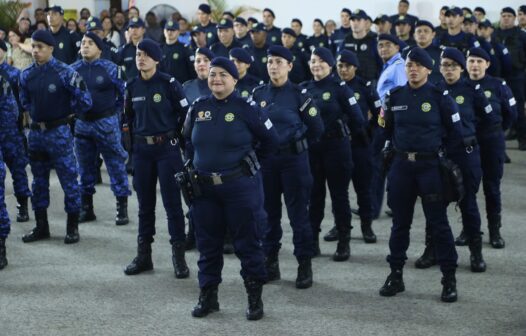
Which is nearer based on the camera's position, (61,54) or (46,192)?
(46,192)

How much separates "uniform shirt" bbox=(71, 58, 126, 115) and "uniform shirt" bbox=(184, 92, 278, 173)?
241 centimetres

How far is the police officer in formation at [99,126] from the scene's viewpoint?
22.2ft

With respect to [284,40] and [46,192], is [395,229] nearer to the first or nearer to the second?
[46,192]

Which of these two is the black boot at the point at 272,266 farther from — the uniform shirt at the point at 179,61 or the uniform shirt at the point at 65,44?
the uniform shirt at the point at 65,44

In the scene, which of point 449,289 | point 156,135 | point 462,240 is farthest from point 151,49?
point 462,240

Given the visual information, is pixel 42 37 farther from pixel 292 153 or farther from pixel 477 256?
pixel 477 256

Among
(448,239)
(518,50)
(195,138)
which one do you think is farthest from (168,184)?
(518,50)

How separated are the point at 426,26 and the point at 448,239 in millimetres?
2960

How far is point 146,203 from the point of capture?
5.41 m

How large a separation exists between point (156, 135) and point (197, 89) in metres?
1.03

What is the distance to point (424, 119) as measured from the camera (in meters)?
4.79

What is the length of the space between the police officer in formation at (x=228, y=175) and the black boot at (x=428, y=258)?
1456 mm

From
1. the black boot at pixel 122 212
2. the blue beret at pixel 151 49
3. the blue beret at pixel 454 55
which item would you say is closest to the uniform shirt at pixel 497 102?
the blue beret at pixel 454 55

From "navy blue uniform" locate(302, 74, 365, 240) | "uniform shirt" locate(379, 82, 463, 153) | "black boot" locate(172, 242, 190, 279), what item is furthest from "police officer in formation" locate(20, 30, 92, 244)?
"uniform shirt" locate(379, 82, 463, 153)
